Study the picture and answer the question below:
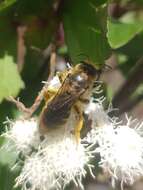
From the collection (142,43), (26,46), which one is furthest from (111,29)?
(26,46)

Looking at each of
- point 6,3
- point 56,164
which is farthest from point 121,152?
point 6,3

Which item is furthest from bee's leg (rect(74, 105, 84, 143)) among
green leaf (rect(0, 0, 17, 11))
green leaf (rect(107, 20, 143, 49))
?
green leaf (rect(0, 0, 17, 11))

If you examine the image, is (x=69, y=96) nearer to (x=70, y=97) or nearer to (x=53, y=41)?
(x=70, y=97)

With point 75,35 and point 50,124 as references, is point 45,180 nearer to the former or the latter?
point 50,124

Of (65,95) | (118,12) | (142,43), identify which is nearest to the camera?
(65,95)

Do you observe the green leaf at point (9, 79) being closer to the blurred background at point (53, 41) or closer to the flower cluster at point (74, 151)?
the blurred background at point (53, 41)
